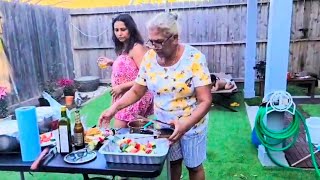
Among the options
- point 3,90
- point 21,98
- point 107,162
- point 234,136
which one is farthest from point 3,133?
point 21,98

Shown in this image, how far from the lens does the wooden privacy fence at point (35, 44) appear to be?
15.8ft

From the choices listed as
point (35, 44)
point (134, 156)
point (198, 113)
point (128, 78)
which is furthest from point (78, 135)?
point (35, 44)

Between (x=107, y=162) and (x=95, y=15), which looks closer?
(x=107, y=162)

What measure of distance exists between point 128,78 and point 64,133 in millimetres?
901

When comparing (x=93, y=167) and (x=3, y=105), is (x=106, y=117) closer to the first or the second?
(x=93, y=167)

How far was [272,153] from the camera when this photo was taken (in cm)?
281

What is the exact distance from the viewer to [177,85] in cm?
157

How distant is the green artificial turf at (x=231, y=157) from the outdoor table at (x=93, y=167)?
3.57 ft

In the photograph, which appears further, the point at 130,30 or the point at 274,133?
the point at 274,133

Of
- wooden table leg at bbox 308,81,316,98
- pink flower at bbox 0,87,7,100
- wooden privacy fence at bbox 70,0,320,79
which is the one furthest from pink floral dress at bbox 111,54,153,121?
wooden privacy fence at bbox 70,0,320,79

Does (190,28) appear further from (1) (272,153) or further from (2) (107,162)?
(2) (107,162)

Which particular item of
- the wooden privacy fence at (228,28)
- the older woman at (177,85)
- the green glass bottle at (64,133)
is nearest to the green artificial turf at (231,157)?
the older woman at (177,85)

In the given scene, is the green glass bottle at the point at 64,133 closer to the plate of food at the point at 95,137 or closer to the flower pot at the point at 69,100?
the plate of food at the point at 95,137

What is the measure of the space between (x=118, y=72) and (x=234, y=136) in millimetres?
2014
